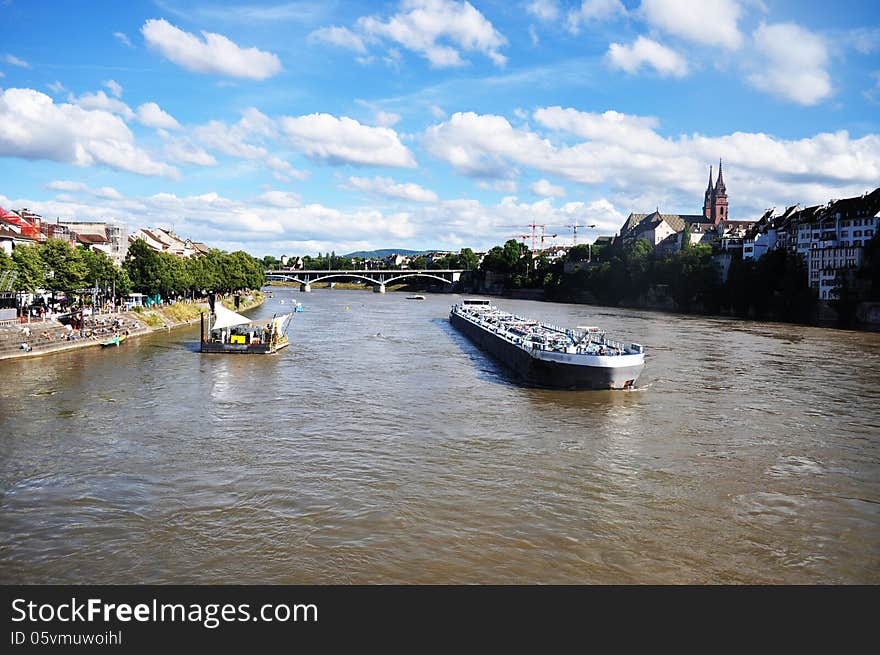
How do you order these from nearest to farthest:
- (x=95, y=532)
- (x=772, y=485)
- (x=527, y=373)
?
(x=95, y=532)
(x=772, y=485)
(x=527, y=373)

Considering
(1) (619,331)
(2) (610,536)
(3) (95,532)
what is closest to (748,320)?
(1) (619,331)

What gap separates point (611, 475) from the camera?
19375mm

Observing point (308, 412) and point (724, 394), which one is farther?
point (724, 394)

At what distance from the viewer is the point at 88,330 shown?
48750 millimetres

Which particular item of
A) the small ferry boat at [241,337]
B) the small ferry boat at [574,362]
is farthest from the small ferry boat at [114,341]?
the small ferry boat at [574,362]

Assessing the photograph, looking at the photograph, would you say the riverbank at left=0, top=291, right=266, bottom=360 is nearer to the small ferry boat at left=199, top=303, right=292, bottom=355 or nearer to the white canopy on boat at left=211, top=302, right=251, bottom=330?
the white canopy on boat at left=211, top=302, right=251, bottom=330

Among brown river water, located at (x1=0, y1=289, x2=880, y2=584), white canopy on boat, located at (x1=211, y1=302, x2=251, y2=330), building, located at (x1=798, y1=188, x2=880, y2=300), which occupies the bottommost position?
brown river water, located at (x1=0, y1=289, x2=880, y2=584)

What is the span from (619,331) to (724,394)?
33.5 metres

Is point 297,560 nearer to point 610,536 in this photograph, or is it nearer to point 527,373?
point 610,536

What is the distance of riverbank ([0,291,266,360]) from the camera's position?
41.2 metres

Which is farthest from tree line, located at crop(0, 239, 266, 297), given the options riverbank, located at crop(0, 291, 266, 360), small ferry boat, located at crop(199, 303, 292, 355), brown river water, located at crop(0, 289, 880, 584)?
brown river water, located at crop(0, 289, 880, 584)

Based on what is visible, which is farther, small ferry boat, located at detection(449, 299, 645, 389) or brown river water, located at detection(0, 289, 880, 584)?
small ferry boat, located at detection(449, 299, 645, 389)

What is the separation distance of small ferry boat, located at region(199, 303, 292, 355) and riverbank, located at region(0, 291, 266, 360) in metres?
7.84
